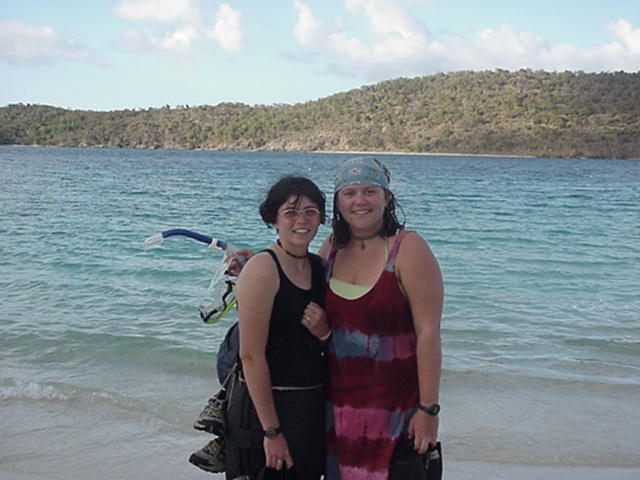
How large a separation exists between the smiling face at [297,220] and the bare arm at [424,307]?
37 cm

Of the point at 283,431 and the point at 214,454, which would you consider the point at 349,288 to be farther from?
the point at 214,454

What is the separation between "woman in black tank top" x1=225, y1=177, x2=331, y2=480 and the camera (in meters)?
2.49

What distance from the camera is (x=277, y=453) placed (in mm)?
2559

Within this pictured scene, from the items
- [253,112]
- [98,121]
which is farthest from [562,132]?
[98,121]

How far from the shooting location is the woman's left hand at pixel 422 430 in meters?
2.58

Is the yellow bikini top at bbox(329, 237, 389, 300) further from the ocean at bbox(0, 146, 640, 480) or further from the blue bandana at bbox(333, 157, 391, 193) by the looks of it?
the ocean at bbox(0, 146, 640, 480)

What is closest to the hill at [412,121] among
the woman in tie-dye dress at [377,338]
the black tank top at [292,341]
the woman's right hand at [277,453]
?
the woman in tie-dye dress at [377,338]

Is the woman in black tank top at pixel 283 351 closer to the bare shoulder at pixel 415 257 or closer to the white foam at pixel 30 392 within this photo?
the bare shoulder at pixel 415 257

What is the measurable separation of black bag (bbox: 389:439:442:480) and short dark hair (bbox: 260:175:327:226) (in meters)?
0.95

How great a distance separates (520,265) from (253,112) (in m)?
136

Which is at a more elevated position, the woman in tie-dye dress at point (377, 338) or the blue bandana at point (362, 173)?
the blue bandana at point (362, 173)

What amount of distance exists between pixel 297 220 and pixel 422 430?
936mm

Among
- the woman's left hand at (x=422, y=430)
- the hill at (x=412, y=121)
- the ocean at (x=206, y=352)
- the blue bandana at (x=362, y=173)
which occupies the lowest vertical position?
the ocean at (x=206, y=352)

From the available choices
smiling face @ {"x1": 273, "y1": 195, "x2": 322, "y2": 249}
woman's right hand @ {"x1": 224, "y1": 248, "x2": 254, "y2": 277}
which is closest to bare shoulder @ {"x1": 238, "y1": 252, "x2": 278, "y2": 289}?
smiling face @ {"x1": 273, "y1": 195, "x2": 322, "y2": 249}
